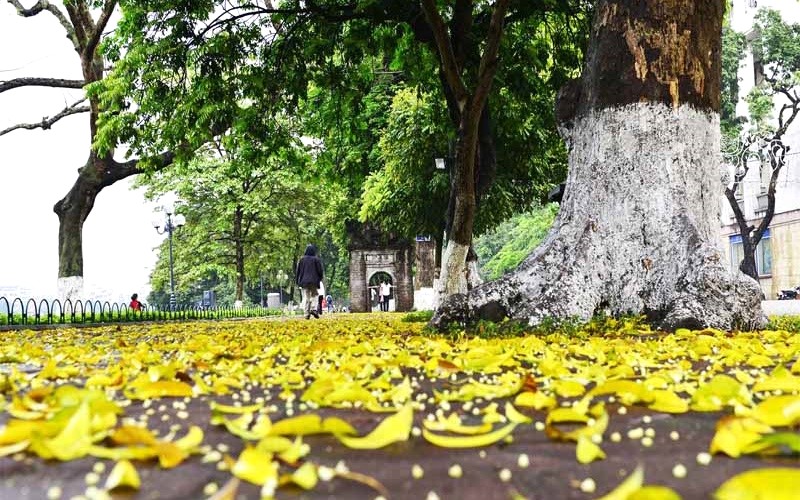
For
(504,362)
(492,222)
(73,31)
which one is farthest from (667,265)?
(73,31)

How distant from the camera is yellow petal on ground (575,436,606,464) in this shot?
1.59 meters

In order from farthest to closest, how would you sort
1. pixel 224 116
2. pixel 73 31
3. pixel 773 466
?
pixel 73 31 < pixel 224 116 < pixel 773 466

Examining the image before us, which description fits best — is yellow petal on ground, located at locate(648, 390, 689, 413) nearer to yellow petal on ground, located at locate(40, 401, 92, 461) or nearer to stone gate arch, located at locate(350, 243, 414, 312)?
yellow petal on ground, located at locate(40, 401, 92, 461)

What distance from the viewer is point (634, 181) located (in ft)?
21.6

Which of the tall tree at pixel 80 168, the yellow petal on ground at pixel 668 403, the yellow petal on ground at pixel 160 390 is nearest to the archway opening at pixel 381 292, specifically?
the tall tree at pixel 80 168

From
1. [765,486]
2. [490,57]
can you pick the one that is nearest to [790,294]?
[490,57]

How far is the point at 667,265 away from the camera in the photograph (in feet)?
20.5

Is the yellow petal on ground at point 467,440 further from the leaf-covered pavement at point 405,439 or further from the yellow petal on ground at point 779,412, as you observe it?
the yellow petal on ground at point 779,412

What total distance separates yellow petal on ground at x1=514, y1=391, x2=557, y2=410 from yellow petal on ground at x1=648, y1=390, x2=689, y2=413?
Answer: 32cm

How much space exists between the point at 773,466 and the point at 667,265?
4.97 m

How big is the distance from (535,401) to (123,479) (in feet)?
4.20

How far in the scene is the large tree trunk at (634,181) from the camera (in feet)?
20.8

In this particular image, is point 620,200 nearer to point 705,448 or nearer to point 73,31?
point 705,448

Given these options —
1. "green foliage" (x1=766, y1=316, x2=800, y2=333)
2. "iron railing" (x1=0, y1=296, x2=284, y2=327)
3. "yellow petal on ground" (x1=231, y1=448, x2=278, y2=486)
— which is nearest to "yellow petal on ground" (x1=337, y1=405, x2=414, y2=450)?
"yellow petal on ground" (x1=231, y1=448, x2=278, y2=486)
